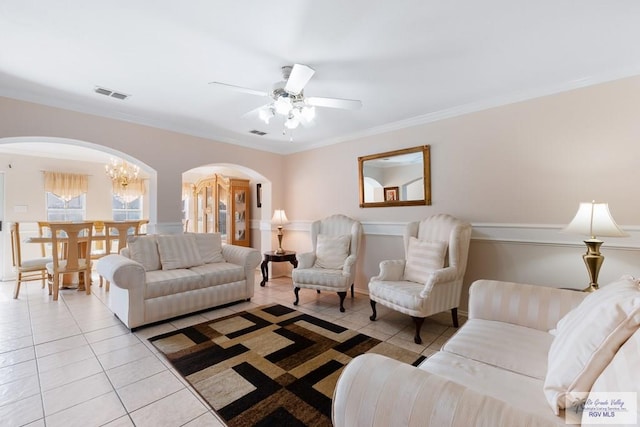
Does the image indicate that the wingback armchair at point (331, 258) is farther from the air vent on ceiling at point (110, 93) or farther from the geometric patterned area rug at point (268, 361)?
the air vent on ceiling at point (110, 93)

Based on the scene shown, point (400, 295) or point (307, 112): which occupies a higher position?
point (307, 112)

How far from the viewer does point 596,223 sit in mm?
2035

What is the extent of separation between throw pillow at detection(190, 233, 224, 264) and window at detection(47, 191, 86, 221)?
3779mm

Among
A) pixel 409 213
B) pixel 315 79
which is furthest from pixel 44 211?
pixel 409 213

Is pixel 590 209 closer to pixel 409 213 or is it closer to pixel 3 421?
pixel 409 213

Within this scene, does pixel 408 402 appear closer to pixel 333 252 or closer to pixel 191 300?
pixel 191 300

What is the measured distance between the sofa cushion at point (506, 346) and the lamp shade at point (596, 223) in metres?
0.97

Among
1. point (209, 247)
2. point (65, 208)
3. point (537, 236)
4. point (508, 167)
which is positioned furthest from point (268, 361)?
point (65, 208)

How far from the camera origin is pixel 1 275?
4.71 m

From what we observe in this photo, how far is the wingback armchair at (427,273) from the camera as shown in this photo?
2508mm

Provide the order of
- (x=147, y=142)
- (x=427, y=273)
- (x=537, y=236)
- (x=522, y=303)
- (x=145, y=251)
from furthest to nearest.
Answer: (x=147, y=142) → (x=145, y=251) → (x=427, y=273) → (x=537, y=236) → (x=522, y=303)

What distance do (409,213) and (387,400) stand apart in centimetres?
293

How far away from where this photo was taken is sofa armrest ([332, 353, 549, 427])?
0.78 m

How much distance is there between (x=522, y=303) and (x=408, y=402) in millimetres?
1354
